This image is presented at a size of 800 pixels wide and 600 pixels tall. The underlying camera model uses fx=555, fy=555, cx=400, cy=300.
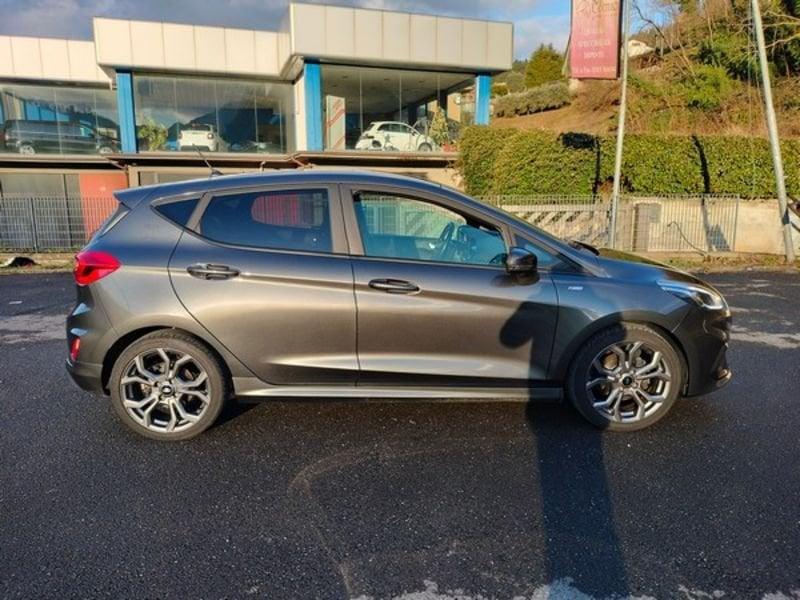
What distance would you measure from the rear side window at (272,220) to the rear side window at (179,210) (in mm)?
100

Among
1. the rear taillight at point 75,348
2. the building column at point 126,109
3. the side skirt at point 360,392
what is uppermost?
the building column at point 126,109

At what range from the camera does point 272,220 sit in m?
3.63

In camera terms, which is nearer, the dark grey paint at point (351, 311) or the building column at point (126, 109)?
the dark grey paint at point (351, 311)

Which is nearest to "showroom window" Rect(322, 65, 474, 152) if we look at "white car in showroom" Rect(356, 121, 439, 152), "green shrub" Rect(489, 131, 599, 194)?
"white car in showroom" Rect(356, 121, 439, 152)

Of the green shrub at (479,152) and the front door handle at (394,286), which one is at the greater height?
the green shrub at (479,152)

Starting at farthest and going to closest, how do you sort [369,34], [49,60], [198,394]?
[49,60] < [369,34] < [198,394]

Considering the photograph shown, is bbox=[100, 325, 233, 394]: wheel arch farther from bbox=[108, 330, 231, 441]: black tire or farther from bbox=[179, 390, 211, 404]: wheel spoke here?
bbox=[179, 390, 211, 404]: wheel spoke

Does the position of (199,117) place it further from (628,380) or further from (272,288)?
(628,380)

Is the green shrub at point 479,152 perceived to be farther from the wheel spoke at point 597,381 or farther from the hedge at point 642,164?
the wheel spoke at point 597,381

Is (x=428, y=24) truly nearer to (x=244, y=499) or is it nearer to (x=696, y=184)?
(x=696, y=184)

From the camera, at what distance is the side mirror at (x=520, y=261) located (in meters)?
3.42

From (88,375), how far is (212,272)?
3.41 ft

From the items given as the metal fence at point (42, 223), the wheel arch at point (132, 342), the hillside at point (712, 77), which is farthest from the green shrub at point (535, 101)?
the wheel arch at point (132, 342)

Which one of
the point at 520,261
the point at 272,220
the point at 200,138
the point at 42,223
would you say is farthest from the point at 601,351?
the point at 200,138
